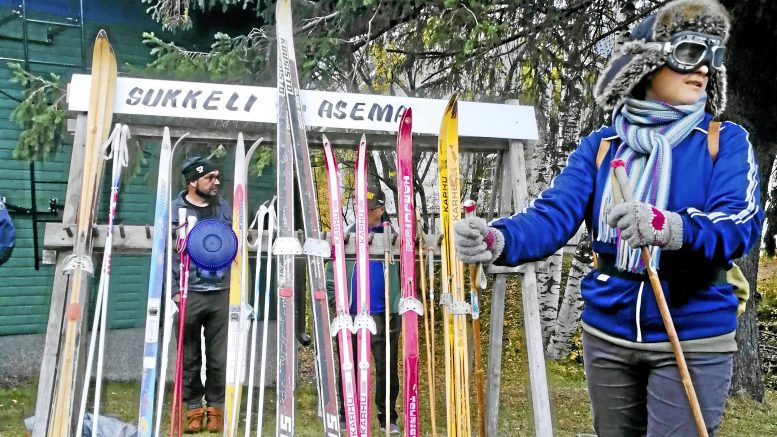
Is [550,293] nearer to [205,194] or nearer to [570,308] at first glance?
[570,308]

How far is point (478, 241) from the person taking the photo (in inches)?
66.7

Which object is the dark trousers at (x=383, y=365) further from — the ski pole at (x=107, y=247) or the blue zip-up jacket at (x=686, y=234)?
the blue zip-up jacket at (x=686, y=234)

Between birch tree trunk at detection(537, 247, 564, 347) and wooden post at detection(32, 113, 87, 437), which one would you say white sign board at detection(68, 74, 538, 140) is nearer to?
wooden post at detection(32, 113, 87, 437)

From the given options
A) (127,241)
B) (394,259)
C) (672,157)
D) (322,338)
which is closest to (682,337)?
(672,157)

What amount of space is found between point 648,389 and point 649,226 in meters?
0.45

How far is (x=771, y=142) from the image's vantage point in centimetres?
506

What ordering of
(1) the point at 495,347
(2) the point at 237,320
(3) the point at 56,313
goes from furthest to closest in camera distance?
(1) the point at 495,347 < (2) the point at 237,320 < (3) the point at 56,313

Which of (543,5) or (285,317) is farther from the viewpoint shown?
(543,5)

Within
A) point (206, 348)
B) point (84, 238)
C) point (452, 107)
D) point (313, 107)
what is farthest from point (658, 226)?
point (206, 348)

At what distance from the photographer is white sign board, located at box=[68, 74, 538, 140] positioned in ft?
8.96

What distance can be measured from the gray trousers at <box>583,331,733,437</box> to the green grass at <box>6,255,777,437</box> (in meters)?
1.80

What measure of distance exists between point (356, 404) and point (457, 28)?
9.31 feet

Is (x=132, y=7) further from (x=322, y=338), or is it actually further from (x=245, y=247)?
(x=322, y=338)

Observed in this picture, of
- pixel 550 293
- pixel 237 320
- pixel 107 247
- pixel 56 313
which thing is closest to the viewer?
pixel 56 313
